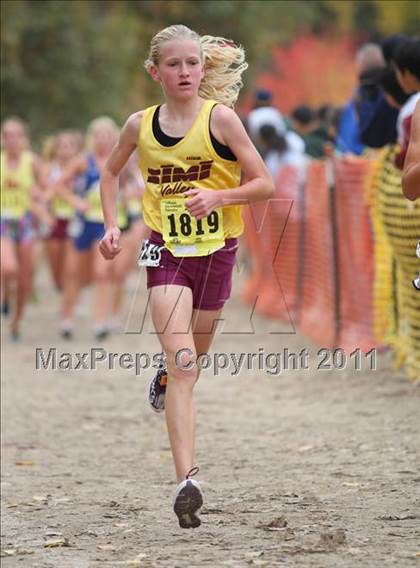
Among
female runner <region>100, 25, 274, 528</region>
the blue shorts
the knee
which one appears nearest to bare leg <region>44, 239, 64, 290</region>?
the blue shorts

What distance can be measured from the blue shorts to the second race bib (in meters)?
9.81

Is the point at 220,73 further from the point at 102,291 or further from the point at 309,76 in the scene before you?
the point at 309,76

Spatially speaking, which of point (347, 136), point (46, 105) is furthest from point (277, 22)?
point (347, 136)

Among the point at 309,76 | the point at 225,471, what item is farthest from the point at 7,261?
the point at 309,76

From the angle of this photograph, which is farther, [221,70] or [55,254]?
[55,254]

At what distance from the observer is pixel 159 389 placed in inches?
277

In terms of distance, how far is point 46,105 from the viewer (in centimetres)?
3438

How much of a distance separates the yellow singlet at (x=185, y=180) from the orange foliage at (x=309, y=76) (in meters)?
35.9

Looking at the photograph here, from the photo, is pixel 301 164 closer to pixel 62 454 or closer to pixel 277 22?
pixel 62 454

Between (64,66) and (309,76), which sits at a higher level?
(309,76)

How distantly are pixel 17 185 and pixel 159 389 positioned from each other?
9248mm

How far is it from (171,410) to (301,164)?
10.8 metres

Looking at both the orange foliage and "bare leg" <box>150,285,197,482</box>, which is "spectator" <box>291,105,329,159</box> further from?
the orange foliage

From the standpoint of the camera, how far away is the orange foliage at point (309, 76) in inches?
1710
